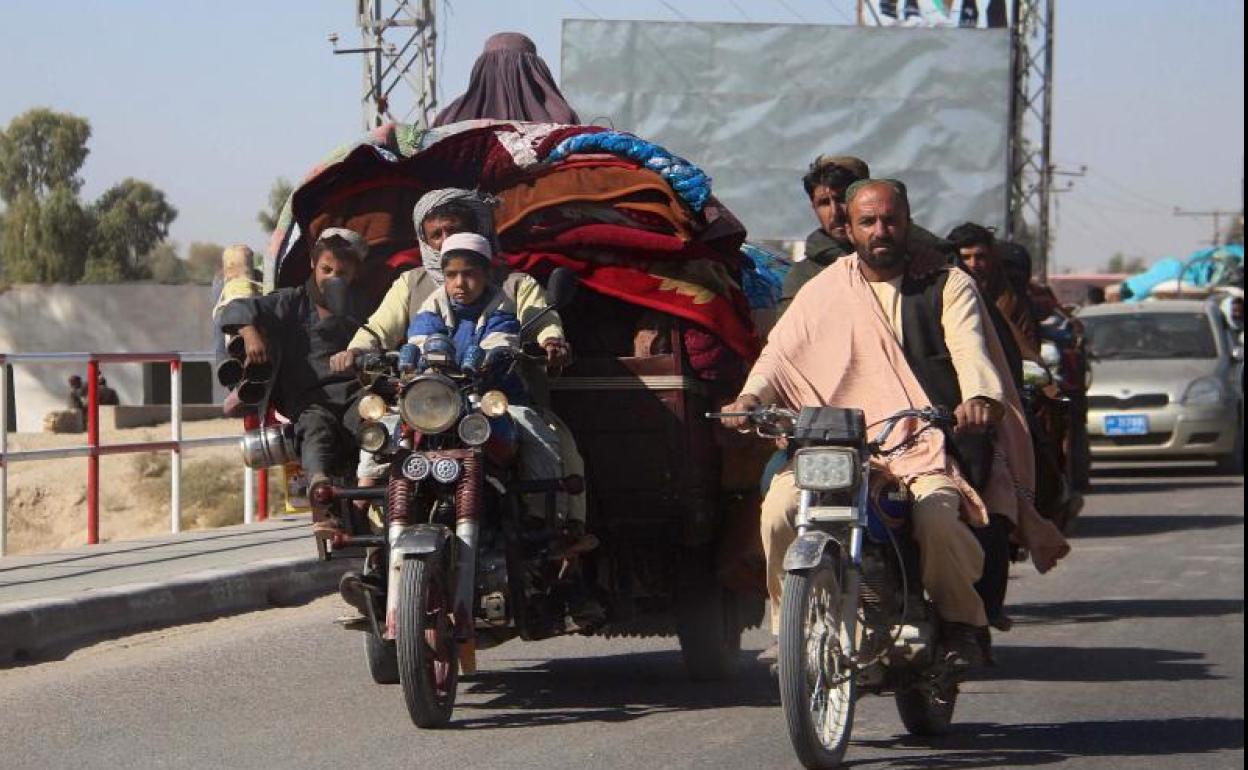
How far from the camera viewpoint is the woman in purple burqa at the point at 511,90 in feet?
34.4

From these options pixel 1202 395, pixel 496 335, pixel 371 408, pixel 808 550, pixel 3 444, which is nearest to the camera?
pixel 808 550

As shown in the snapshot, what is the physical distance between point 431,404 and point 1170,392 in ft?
51.2

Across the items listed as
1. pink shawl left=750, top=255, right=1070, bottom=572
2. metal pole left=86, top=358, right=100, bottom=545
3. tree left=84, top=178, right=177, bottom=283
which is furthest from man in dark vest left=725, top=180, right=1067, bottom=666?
tree left=84, top=178, right=177, bottom=283

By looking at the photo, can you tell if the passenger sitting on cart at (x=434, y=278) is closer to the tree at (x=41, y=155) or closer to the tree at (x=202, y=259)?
the tree at (x=41, y=155)

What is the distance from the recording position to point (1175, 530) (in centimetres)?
1573

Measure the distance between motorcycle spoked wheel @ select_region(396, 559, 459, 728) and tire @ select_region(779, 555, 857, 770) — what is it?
127 cm

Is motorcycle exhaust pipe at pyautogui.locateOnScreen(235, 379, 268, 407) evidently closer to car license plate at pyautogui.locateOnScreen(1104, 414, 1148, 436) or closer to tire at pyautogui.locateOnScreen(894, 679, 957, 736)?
tire at pyautogui.locateOnScreen(894, 679, 957, 736)

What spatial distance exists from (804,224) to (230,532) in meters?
14.2

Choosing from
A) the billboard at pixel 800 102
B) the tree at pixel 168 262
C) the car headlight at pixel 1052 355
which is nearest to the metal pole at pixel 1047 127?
the billboard at pixel 800 102

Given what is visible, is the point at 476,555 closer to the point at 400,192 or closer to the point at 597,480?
the point at 597,480

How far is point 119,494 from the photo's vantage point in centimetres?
2772

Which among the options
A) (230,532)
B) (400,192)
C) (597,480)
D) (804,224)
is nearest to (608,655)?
(597,480)

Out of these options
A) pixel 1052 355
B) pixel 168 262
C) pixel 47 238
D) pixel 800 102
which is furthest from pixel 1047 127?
pixel 168 262

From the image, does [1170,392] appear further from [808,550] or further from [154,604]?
[808,550]
